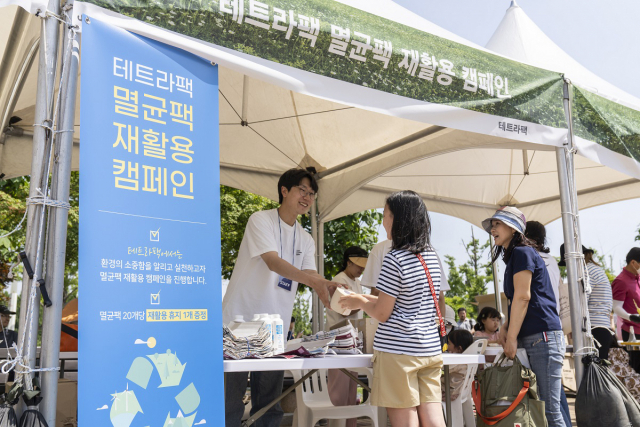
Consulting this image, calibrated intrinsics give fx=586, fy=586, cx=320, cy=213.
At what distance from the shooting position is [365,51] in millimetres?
3098

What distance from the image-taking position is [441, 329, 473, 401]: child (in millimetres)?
4102

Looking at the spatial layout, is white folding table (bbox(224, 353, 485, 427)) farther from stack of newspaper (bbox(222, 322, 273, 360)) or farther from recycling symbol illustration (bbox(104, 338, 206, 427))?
recycling symbol illustration (bbox(104, 338, 206, 427))

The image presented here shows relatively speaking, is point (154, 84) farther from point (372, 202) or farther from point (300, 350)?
point (372, 202)

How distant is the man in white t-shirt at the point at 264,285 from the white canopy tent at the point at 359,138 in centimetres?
83

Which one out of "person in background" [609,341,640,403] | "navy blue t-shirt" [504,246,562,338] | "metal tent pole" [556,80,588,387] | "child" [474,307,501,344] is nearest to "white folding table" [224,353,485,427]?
"navy blue t-shirt" [504,246,562,338]

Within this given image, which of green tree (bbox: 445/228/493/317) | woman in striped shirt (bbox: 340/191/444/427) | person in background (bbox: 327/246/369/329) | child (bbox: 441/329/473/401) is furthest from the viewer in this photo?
green tree (bbox: 445/228/493/317)

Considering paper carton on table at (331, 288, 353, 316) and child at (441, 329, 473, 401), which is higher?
paper carton on table at (331, 288, 353, 316)

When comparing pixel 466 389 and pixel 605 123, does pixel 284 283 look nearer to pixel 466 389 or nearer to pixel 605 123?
pixel 466 389

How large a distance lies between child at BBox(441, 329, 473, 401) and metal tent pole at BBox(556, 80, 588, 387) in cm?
81

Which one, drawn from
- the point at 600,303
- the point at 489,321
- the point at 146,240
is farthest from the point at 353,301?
the point at 489,321

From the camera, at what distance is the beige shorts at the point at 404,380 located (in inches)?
98.3

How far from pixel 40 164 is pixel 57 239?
0.94 feet

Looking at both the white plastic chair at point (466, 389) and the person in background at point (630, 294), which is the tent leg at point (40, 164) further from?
the person in background at point (630, 294)

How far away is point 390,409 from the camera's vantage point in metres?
2.54
